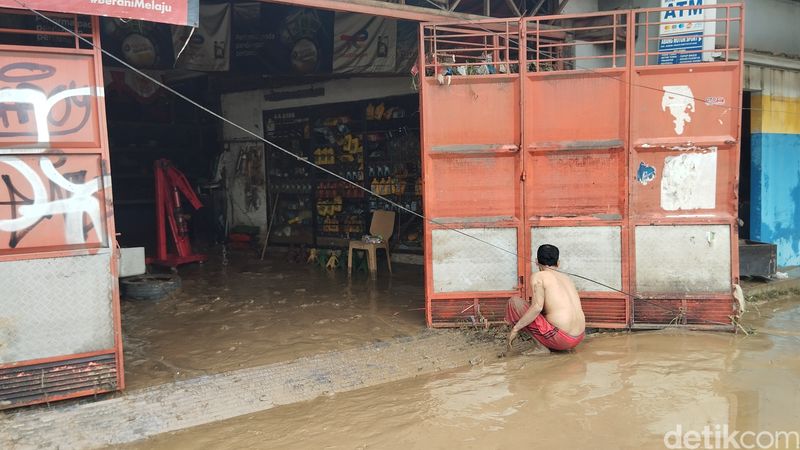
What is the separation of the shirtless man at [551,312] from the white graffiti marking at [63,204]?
379cm

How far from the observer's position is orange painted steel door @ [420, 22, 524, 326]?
21.4ft

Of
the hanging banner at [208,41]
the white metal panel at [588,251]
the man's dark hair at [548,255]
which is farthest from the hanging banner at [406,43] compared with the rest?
the man's dark hair at [548,255]

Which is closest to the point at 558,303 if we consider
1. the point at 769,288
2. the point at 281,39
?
the point at 769,288

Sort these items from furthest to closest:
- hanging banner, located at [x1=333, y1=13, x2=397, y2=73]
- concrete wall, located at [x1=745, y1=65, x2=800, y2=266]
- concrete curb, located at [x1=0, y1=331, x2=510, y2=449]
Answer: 1. concrete wall, located at [x1=745, y1=65, x2=800, y2=266]
2. hanging banner, located at [x1=333, y1=13, x2=397, y2=73]
3. concrete curb, located at [x1=0, y1=331, x2=510, y2=449]

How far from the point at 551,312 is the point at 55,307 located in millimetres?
4250

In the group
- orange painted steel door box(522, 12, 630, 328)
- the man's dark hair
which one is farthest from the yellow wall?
the man's dark hair

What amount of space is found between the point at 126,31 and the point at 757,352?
907 cm

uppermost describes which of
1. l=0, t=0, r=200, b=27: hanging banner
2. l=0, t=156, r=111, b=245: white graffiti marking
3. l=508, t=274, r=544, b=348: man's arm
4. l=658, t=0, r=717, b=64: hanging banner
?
l=658, t=0, r=717, b=64: hanging banner

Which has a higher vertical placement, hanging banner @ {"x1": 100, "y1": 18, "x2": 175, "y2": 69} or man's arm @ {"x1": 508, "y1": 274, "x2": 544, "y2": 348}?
hanging banner @ {"x1": 100, "y1": 18, "x2": 175, "y2": 69}

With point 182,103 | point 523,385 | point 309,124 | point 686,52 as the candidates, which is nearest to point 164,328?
point 523,385

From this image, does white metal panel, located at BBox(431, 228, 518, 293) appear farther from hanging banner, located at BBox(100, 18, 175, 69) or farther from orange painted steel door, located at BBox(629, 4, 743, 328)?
hanging banner, located at BBox(100, 18, 175, 69)

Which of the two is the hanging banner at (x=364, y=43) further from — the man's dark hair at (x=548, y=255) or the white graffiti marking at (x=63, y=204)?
the white graffiti marking at (x=63, y=204)

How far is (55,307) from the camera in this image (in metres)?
4.70

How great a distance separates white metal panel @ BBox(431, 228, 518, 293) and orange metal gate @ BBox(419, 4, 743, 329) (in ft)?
0.05
